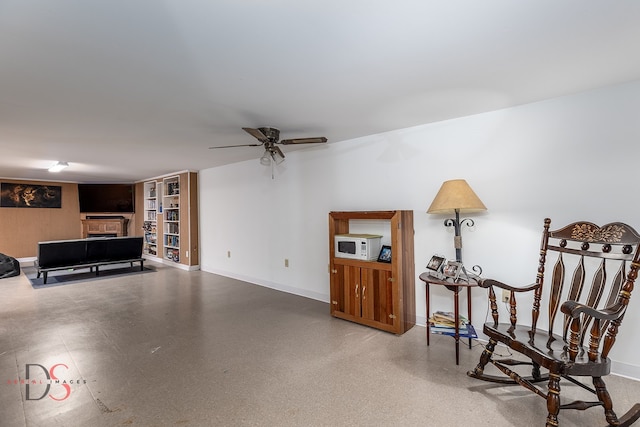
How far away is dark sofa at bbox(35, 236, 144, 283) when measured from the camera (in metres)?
5.27

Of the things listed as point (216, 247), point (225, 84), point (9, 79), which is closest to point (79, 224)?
point (216, 247)

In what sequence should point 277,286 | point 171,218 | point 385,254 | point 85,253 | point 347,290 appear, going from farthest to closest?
1. point 171,218
2. point 85,253
3. point 277,286
4. point 347,290
5. point 385,254

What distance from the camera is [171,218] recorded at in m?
6.98

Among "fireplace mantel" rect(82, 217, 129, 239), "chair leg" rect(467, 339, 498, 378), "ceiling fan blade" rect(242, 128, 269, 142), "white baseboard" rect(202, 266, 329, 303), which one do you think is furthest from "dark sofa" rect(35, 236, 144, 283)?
"chair leg" rect(467, 339, 498, 378)

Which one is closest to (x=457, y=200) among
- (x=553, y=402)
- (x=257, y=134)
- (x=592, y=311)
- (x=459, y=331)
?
(x=459, y=331)

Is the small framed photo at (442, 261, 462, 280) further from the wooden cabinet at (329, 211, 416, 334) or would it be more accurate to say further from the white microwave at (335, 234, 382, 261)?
the white microwave at (335, 234, 382, 261)

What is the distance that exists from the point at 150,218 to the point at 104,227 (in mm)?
1528

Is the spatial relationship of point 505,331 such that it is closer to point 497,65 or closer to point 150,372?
point 497,65

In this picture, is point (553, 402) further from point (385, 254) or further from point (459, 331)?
point (385, 254)

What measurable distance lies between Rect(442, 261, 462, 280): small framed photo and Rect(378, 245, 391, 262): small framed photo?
62 cm

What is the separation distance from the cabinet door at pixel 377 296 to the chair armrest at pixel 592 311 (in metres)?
1.58

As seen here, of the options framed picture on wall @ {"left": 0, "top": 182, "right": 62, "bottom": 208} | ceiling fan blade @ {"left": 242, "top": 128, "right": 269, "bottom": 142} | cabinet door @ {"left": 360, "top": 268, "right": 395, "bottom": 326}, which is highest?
ceiling fan blade @ {"left": 242, "top": 128, "right": 269, "bottom": 142}

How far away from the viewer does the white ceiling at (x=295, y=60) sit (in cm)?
Result: 143

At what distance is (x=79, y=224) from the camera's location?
8.21m
